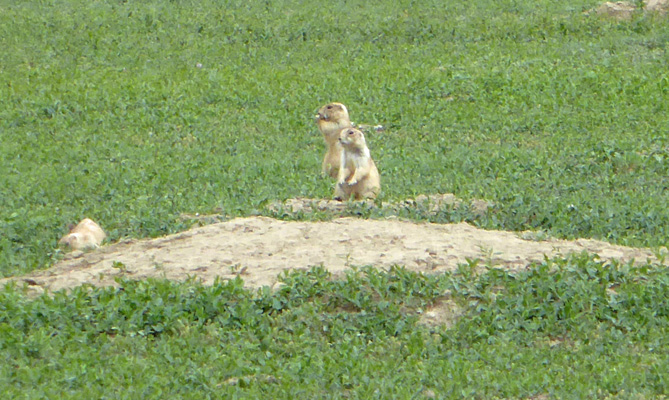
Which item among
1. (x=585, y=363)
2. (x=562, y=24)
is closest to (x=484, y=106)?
(x=562, y=24)

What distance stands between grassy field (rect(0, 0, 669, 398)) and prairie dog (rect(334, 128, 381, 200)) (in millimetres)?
293

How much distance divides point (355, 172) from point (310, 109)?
167 inches

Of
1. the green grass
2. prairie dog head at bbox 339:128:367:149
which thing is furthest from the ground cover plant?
the green grass

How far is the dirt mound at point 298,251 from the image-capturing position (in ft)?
25.4

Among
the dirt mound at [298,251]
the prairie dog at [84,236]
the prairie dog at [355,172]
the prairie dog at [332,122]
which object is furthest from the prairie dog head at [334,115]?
the dirt mound at [298,251]

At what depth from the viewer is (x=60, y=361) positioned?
6551 millimetres

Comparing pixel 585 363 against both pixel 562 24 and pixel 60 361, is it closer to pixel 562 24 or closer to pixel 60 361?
pixel 60 361

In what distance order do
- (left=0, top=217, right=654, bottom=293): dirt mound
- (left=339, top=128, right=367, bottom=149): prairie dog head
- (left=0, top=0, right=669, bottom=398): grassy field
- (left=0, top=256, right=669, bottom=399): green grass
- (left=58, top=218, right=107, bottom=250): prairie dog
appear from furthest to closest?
(left=339, top=128, right=367, bottom=149): prairie dog head → (left=58, top=218, right=107, bottom=250): prairie dog → (left=0, top=217, right=654, bottom=293): dirt mound → (left=0, top=0, right=669, bottom=398): grassy field → (left=0, top=256, right=669, bottom=399): green grass

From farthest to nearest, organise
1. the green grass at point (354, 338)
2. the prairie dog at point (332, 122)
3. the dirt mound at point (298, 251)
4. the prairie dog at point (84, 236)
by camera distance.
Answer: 1. the prairie dog at point (332, 122)
2. the prairie dog at point (84, 236)
3. the dirt mound at point (298, 251)
4. the green grass at point (354, 338)

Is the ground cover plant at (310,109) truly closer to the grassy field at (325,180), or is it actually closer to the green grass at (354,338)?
the grassy field at (325,180)

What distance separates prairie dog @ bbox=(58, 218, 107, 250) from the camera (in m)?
9.05

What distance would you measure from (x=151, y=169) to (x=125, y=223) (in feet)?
7.55

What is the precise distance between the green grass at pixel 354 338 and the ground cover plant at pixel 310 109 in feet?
5.72

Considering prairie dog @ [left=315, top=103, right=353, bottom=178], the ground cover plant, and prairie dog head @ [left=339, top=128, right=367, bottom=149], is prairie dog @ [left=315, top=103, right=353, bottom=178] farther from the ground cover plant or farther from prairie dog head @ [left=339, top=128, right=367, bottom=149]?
prairie dog head @ [left=339, top=128, right=367, bottom=149]
